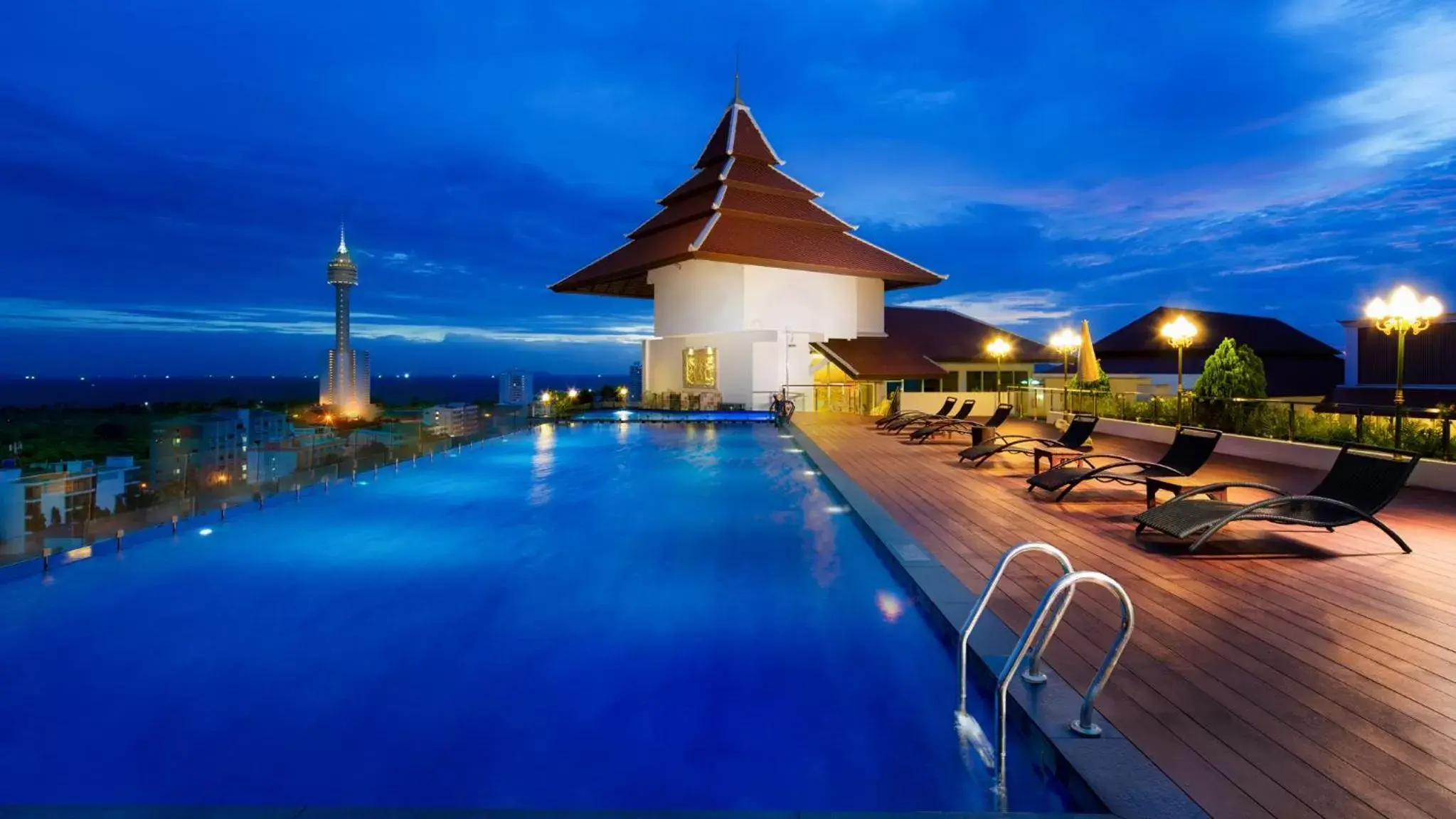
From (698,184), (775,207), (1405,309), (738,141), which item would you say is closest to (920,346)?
(775,207)

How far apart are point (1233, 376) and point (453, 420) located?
15.9 m

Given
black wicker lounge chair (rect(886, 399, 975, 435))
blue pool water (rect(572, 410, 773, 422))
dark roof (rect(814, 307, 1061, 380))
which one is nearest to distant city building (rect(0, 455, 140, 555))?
black wicker lounge chair (rect(886, 399, 975, 435))

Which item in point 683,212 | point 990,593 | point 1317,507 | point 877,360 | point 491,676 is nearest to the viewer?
point 990,593

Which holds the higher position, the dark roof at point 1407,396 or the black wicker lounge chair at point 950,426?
the dark roof at point 1407,396

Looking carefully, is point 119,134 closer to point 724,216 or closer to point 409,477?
point 724,216

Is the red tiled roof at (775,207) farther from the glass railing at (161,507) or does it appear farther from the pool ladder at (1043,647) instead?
the pool ladder at (1043,647)

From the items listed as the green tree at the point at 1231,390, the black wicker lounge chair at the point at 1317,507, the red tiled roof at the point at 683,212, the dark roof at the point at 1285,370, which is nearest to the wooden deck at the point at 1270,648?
the black wicker lounge chair at the point at 1317,507

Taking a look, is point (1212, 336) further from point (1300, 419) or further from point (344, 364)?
point (344, 364)

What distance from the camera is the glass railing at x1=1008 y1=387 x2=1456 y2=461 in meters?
9.40

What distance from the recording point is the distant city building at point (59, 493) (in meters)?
6.65

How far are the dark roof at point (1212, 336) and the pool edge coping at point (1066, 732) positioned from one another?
3319cm

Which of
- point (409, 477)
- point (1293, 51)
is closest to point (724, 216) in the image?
point (409, 477)

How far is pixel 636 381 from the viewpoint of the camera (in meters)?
33.3

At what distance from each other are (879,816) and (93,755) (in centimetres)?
392
